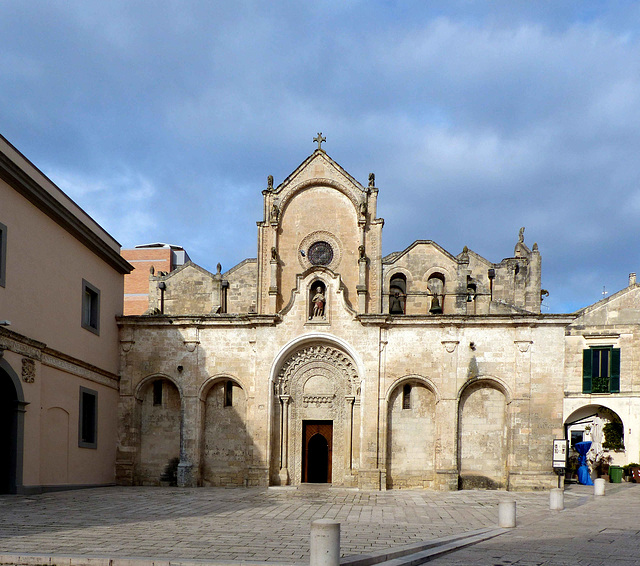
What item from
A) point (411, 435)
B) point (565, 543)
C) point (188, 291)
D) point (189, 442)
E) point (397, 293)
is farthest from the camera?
point (188, 291)

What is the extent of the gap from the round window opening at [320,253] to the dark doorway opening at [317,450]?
6.55 meters

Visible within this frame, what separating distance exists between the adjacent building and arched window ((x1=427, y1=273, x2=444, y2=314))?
1276cm

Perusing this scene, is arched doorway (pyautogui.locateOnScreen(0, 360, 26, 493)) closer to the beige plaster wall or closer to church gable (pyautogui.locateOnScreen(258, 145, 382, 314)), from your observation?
the beige plaster wall

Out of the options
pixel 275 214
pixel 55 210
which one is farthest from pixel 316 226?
pixel 55 210

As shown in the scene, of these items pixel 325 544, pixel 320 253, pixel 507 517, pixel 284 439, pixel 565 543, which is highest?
pixel 320 253

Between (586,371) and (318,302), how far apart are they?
16.8 m

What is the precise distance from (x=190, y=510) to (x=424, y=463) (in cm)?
1232

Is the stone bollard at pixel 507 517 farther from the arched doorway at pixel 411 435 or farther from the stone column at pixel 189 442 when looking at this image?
the stone column at pixel 189 442

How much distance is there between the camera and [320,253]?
3136 cm

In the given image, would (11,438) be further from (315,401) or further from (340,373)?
(340,373)

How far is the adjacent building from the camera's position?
70.6 ft

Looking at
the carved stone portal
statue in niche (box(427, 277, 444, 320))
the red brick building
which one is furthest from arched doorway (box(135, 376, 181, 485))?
the red brick building

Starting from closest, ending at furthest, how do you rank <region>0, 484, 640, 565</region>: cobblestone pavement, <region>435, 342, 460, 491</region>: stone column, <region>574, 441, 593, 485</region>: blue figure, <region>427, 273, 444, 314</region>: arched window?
<region>0, 484, 640, 565</region>: cobblestone pavement, <region>435, 342, 460, 491</region>: stone column, <region>427, 273, 444, 314</region>: arched window, <region>574, 441, 593, 485</region>: blue figure

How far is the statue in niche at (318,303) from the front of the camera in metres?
29.7
